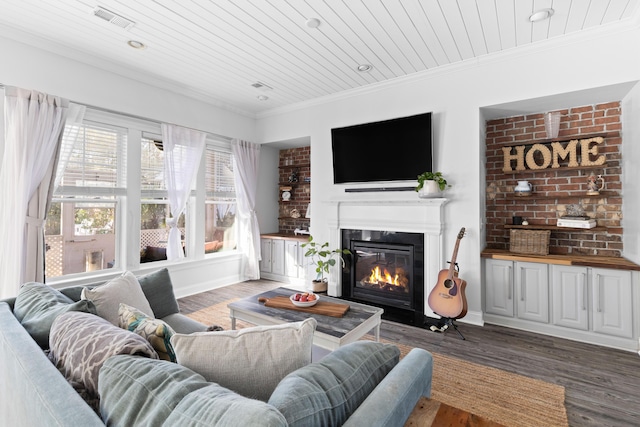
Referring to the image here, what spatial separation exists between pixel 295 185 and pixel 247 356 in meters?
4.61

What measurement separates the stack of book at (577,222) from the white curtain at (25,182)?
506cm

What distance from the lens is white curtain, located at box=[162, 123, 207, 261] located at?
4.07m

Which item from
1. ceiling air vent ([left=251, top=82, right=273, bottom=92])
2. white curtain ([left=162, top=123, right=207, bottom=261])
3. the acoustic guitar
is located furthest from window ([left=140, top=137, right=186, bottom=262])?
the acoustic guitar

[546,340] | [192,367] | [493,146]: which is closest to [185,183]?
[192,367]

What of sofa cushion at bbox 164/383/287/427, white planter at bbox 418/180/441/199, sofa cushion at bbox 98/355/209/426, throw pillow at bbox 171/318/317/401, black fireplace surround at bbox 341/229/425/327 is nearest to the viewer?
sofa cushion at bbox 164/383/287/427

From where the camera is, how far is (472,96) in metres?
3.36

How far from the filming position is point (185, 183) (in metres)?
4.25

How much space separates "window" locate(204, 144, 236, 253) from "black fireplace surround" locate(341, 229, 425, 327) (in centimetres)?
202

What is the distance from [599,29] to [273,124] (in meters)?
3.92

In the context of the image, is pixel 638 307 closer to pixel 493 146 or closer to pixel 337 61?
pixel 493 146

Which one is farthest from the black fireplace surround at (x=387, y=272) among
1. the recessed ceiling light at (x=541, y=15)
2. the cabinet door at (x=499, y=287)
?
the recessed ceiling light at (x=541, y=15)

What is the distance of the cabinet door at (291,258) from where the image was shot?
4926mm

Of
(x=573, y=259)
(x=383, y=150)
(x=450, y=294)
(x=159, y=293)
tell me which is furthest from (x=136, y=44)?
(x=573, y=259)

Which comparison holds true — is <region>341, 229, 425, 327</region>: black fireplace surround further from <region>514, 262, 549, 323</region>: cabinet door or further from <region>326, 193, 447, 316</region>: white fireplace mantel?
<region>514, 262, 549, 323</region>: cabinet door
